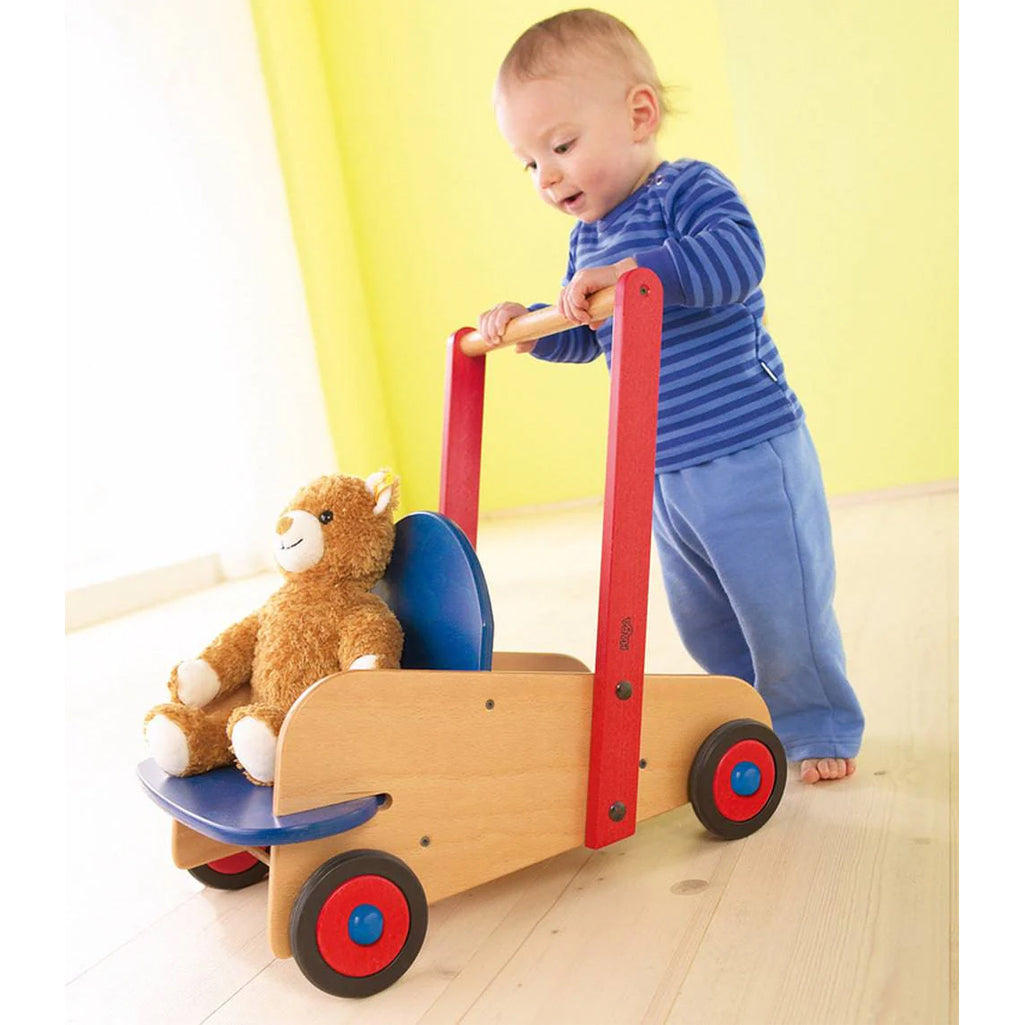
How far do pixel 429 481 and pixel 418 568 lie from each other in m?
2.36

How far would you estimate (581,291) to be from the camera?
850 millimetres

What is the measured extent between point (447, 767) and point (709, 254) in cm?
45

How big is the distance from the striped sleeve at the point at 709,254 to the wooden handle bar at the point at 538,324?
7cm

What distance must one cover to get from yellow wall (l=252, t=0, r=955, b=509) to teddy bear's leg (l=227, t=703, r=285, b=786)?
216 cm

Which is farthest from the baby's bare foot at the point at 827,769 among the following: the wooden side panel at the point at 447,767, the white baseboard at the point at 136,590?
the white baseboard at the point at 136,590

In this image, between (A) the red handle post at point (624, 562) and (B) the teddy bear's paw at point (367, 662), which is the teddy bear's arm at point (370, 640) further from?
(A) the red handle post at point (624, 562)

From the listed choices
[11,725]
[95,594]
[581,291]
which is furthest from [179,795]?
[95,594]

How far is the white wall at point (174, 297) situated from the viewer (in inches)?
101

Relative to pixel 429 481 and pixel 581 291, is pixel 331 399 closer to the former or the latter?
pixel 429 481

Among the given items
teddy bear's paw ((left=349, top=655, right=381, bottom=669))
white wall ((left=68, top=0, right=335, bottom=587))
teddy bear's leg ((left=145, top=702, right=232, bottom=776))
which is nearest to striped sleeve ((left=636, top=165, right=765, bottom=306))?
teddy bear's paw ((left=349, top=655, right=381, bottom=669))

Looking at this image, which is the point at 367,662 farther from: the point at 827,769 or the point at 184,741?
the point at 827,769

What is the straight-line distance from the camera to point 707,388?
1.02m

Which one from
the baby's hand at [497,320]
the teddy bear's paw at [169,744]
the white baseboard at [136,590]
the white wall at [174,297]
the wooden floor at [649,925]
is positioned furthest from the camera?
the white wall at [174,297]
